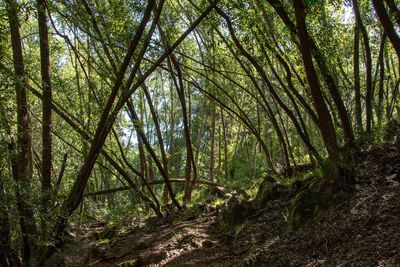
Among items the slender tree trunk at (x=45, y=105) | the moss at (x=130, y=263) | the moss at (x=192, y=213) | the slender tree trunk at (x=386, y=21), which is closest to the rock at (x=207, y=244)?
the moss at (x=130, y=263)

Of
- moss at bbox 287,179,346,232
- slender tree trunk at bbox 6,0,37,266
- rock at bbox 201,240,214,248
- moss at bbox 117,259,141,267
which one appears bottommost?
moss at bbox 117,259,141,267

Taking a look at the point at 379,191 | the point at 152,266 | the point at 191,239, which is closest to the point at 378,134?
the point at 379,191

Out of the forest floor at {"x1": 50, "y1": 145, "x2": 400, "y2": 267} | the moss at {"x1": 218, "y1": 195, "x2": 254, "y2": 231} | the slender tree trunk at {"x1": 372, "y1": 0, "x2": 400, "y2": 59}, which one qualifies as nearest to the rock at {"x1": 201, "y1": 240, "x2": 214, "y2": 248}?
the forest floor at {"x1": 50, "y1": 145, "x2": 400, "y2": 267}

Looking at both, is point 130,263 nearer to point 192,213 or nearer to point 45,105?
point 192,213

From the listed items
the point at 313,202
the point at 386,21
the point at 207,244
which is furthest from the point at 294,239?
the point at 386,21

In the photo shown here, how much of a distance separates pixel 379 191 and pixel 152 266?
262 cm

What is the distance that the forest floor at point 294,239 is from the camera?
10.9ft

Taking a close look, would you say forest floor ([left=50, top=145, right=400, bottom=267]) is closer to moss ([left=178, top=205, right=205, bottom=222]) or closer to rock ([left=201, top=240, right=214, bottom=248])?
rock ([left=201, top=240, right=214, bottom=248])

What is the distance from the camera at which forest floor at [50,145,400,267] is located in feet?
10.9

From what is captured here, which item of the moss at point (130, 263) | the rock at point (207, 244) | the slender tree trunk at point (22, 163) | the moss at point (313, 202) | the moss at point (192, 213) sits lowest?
the moss at point (130, 263)

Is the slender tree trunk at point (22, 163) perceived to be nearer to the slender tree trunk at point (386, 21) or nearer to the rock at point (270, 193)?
the rock at point (270, 193)

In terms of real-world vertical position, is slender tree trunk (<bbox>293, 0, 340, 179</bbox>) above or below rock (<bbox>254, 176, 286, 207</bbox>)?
above

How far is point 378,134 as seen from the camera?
219 inches

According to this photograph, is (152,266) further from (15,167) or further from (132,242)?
(15,167)
